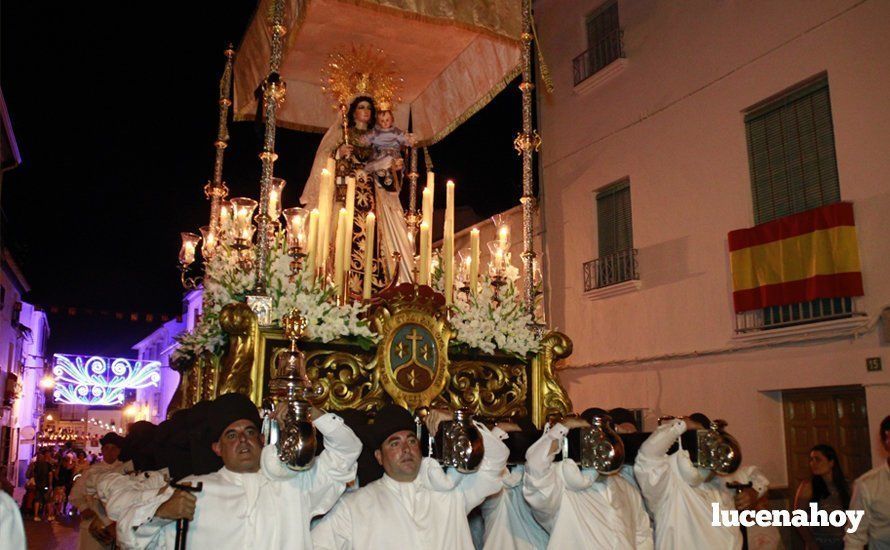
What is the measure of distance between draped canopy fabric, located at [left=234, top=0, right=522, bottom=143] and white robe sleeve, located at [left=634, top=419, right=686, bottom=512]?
3396mm

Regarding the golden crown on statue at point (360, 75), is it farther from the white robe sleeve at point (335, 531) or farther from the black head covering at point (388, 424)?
the white robe sleeve at point (335, 531)

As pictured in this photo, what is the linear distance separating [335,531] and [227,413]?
0.77 meters

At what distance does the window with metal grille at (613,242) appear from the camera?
11020mm

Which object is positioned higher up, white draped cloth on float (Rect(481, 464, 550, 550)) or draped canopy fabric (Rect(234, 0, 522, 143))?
draped canopy fabric (Rect(234, 0, 522, 143))

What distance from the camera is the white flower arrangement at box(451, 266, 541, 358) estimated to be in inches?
195

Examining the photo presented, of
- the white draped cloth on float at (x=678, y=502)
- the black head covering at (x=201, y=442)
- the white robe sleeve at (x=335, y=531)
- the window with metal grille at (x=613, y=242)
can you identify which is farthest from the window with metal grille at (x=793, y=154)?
the black head covering at (x=201, y=442)

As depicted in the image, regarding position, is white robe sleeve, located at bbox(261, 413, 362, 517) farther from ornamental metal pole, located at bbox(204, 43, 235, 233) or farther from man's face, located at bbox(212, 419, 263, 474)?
ornamental metal pole, located at bbox(204, 43, 235, 233)

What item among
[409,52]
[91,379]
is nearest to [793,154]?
[409,52]

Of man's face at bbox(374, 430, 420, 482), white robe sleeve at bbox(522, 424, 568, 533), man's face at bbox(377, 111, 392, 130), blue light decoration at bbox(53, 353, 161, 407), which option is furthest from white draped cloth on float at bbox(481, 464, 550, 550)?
blue light decoration at bbox(53, 353, 161, 407)

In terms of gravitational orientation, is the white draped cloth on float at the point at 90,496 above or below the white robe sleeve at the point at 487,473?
below

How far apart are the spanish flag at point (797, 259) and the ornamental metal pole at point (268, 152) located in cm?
591

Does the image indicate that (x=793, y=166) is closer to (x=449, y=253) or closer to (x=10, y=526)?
(x=449, y=253)

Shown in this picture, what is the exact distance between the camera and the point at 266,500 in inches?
133

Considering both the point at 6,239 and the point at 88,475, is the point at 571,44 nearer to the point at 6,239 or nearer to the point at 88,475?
the point at 88,475
